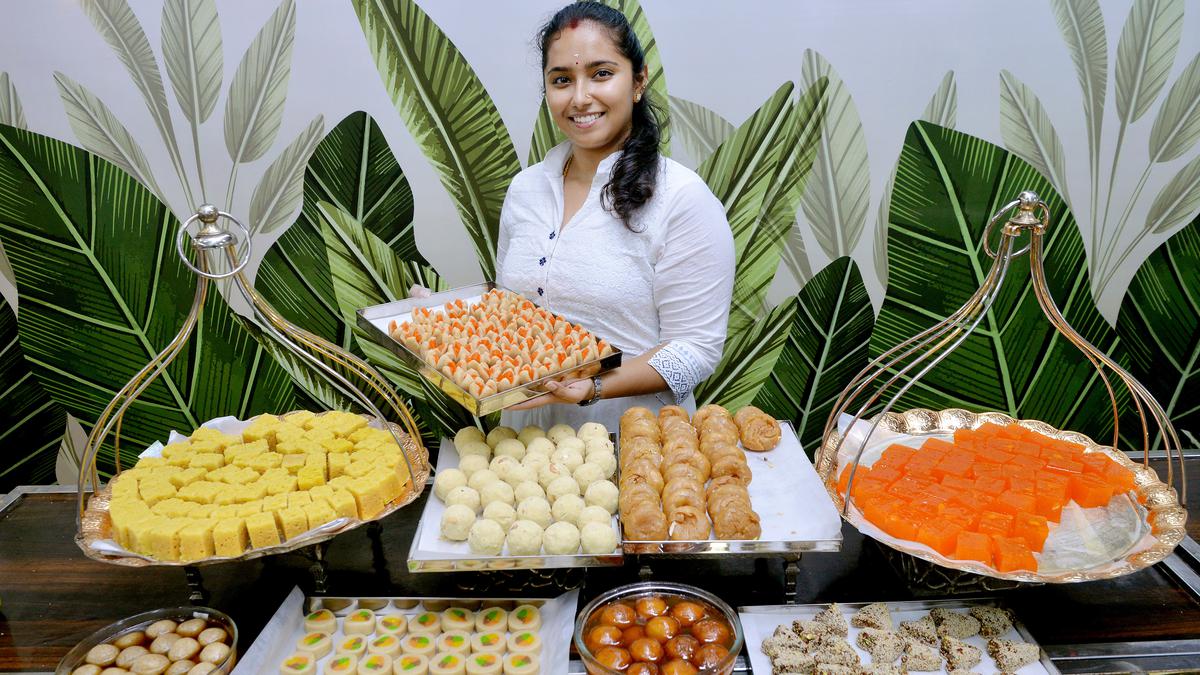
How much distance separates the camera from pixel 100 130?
3322 millimetres

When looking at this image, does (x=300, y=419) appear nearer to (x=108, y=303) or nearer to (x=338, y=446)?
(x=338, y=446)

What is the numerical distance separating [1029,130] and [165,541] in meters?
3.61

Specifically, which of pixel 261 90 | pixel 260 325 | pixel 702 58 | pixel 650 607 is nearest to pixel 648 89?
pixel 702 58

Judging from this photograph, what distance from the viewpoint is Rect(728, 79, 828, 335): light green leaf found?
339 cm

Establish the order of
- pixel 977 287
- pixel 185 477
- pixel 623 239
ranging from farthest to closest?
1. pixel 977 287
2. pixel 623 239
3. pixel 185 477

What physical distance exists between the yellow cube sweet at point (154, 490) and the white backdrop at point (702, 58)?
78.5 inches

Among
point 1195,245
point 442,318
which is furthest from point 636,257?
point 1195,245

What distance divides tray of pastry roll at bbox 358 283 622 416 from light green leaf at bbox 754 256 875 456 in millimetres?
1824

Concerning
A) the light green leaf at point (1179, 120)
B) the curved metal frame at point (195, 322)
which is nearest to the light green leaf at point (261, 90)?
the curved metal frame at point (195, 322)

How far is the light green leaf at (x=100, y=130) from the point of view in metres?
3.28

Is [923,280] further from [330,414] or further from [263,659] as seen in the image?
[263,659]

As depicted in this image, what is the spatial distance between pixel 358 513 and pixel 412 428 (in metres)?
0.28

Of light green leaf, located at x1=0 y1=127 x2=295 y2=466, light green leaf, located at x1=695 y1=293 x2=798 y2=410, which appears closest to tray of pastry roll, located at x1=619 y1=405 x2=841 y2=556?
light green leaf, located at x1=695 y1=293 x2=798 y2=410

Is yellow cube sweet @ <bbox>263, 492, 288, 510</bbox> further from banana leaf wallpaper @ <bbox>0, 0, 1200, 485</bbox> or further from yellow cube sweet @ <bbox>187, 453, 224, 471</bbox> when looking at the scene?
banana leaf wallpaper @ <bbox>0, 0, 1200, 485</bbox>
